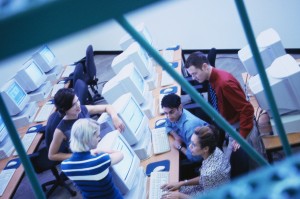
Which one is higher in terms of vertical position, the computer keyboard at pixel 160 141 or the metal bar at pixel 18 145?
the metal bar at pixel 18 145

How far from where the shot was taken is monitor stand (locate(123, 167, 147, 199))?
A: 254cm

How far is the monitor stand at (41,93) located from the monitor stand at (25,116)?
30 centimetres

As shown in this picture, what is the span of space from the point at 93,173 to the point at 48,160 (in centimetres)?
192

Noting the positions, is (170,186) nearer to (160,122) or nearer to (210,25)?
(160,122)

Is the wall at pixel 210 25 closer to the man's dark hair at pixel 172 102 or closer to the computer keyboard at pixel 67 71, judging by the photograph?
the computer keyboard at pixel 67 71

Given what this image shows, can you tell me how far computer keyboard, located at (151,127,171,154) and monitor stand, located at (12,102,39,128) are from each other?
6.85 feet

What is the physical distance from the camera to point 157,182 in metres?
2.69

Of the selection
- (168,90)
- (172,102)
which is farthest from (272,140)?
(168,90)

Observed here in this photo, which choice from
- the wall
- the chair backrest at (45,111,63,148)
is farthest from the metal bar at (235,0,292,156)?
the wall

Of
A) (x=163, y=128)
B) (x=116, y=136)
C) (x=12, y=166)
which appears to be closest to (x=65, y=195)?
(x=12, y=166)

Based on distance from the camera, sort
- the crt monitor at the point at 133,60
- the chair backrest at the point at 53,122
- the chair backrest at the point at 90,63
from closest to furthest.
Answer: the chair backrest at the point at 53,122 → the crt monitor at the point at 133,60 → the chair backrest at the point at 90,63

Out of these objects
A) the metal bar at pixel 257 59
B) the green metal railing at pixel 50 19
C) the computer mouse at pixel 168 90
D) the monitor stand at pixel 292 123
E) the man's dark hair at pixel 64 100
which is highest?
the green metal railing at pixel 50 19

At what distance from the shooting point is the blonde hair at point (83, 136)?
2.30m

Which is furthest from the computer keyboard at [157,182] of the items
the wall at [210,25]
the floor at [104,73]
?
the wall at [210,25]
